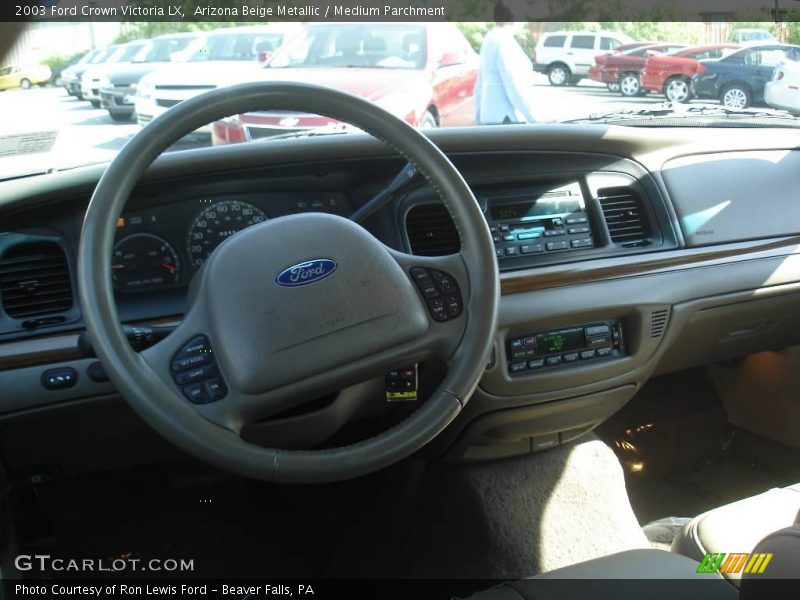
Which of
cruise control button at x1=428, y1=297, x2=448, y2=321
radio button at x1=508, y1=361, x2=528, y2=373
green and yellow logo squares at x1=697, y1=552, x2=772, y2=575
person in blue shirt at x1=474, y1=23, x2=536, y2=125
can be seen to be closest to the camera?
green and yellow logo squares at x1=697, y1=552, x2=772, y2=575

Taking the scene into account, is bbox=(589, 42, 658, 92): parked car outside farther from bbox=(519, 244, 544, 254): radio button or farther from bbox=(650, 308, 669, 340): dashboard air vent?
bbox=(650, 308, 669, 340): dashboard air vent

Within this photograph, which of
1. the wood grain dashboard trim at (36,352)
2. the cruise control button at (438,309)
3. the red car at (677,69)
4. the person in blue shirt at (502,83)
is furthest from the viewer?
the red car at (677,69)

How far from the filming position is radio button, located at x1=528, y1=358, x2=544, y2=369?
2439 millimetres

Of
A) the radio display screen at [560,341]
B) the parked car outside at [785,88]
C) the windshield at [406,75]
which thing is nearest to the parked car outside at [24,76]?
the windshield at [406,75]

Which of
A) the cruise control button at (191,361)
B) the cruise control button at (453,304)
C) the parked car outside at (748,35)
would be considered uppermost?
the parked car outside at (748,35)

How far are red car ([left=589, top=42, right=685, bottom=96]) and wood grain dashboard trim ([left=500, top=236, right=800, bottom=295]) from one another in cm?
57

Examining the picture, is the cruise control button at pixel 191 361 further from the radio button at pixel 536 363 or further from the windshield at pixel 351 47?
the radio button at pixel 536 363

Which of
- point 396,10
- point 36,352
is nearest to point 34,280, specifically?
point 36,352

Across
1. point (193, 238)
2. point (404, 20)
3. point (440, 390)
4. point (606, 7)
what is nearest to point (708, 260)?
point (606, 7)

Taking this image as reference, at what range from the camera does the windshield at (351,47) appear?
2.18 metres

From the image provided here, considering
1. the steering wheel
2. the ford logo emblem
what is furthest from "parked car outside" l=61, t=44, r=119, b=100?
the ford logo emblem

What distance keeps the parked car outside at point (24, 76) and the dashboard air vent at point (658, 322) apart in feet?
5.66

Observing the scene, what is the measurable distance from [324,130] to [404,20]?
37 centimetres

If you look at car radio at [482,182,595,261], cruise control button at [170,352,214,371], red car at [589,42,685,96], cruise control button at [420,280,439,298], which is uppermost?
red car at [589,42,685,96]
